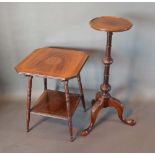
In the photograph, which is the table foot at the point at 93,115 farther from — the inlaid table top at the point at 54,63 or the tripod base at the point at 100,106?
the inlaid table top at the point at 54,63

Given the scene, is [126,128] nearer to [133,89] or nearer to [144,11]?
[133,89]

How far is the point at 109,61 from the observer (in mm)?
1663

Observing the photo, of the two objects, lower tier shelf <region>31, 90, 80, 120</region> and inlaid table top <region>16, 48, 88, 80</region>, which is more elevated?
inlaid table top <region>16, 48, 88, 80</region>

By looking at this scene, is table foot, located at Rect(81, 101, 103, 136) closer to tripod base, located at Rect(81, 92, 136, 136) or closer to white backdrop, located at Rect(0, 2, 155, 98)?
tripod base, located at Rect(81, 92, 136, 136)

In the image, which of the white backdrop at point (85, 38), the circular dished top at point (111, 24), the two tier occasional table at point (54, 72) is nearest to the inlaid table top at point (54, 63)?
the two tier occasional table at point (54, 72)

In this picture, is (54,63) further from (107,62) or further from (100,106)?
(100,106)

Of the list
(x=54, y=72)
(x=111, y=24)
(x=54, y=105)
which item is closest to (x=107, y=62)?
(x=111, y=24)

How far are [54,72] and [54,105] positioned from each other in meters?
0.40

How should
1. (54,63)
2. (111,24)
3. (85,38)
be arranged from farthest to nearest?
(85,38)
(54,63)
(111,24)

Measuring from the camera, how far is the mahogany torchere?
150 cm

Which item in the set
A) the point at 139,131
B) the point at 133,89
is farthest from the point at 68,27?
the point at 139,131

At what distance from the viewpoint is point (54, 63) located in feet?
5.39

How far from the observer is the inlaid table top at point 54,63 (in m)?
1.53

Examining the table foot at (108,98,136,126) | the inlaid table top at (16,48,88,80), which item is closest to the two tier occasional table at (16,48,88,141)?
the inlaid table top at (16,48,88,80)
